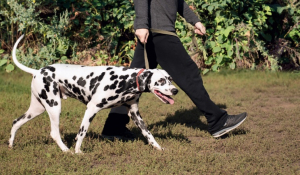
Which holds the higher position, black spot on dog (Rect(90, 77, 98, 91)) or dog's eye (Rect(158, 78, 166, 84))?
dog's eye (Rect(158, 78, 166, 84))

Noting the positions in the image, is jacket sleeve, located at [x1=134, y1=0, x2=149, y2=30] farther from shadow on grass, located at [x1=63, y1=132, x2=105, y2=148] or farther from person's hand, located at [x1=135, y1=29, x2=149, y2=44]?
shadow on grass, located at [x1=63, y1=132, x2=105, y2=148]

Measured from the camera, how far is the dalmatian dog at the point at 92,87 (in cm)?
495

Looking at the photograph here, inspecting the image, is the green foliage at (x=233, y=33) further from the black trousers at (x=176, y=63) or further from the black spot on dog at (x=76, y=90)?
the black spot on dog at (x=76, y=90)

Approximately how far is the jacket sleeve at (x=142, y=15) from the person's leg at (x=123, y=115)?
0.38 m

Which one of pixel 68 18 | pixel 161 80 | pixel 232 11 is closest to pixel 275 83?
pixel 232 11

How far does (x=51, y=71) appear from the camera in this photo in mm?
5180

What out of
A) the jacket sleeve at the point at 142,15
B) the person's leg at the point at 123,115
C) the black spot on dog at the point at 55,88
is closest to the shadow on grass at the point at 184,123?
the person's leg at the point at 123,115

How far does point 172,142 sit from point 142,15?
1.65 m

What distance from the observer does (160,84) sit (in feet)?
16.0

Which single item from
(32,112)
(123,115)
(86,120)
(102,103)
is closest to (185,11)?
(123,115)

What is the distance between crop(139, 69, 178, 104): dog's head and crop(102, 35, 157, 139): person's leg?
2.32 feet

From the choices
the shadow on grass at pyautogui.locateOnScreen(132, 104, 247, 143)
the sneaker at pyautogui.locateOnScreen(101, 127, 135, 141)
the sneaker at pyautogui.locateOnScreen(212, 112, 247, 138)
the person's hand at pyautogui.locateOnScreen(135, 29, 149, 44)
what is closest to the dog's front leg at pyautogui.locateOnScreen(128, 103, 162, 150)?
the shadow on grass at pyautogui.locateOnScreen(132, 104, 247, 143)

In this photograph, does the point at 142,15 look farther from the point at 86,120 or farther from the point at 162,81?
the point at 86,120

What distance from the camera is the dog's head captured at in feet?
16.0
